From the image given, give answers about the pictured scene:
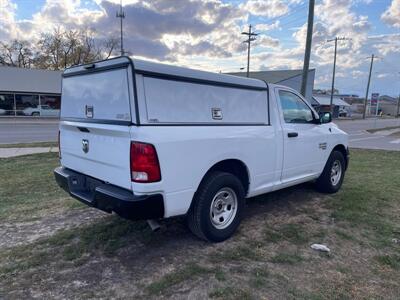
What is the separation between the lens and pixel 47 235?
414 cm

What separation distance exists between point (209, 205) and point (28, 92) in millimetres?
38022

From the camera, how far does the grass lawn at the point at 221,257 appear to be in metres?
3.01

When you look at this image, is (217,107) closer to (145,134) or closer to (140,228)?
(145,134)

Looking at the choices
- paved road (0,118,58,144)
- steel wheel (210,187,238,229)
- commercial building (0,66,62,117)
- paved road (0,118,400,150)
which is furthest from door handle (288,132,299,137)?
commercial building (0,66,62,117)

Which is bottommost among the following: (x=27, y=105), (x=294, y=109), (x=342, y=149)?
(x=342, y=149)

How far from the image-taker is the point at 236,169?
4.22m

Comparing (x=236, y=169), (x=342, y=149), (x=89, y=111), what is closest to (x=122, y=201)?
(x=89, y=111)

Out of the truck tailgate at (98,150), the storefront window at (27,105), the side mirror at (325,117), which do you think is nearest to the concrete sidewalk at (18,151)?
the truck tailgate at (98,150)

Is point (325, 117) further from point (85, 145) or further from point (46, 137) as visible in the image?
point (46, 137)

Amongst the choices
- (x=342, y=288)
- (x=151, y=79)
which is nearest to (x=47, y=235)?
(x=151, y=79)

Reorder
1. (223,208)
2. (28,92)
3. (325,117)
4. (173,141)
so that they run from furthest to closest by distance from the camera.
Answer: (28,92), (325,117), (223,208), (173,141)

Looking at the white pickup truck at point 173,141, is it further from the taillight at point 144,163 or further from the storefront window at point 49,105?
the storefront window at point 49,105

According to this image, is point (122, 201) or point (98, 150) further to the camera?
point (98, 150)

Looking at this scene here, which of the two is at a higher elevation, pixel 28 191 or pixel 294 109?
pixel 294 109
